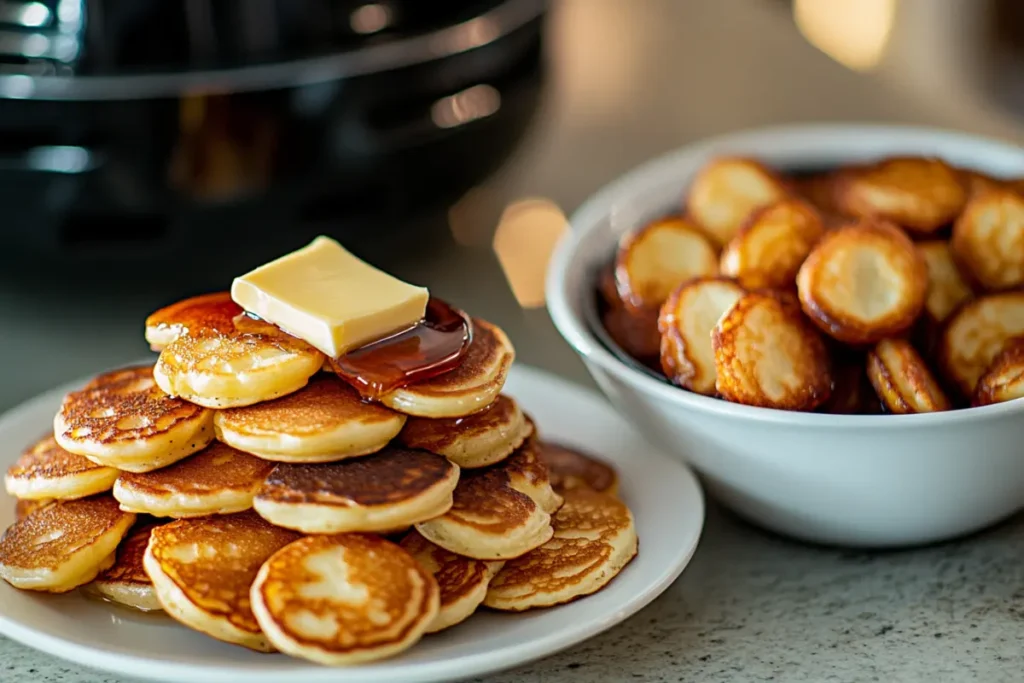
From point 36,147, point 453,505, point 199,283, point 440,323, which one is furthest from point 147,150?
point 453,505

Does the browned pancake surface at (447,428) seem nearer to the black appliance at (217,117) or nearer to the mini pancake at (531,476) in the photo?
the mini pancake at (531,476)

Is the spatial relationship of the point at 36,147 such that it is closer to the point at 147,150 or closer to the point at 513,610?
the point at 147,150

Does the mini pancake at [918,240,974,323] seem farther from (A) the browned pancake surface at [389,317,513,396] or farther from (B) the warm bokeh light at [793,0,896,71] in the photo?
(B) the warm bokeh light at [793,0,896,71]

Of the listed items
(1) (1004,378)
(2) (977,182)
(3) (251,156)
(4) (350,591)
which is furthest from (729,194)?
(4) (350,591)

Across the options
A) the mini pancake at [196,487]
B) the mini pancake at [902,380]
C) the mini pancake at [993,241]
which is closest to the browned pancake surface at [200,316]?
the mini pancake at [196,487]

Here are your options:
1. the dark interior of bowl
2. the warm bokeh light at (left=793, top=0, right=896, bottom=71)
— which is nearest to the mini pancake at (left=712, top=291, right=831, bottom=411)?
the dark interior of bowl
